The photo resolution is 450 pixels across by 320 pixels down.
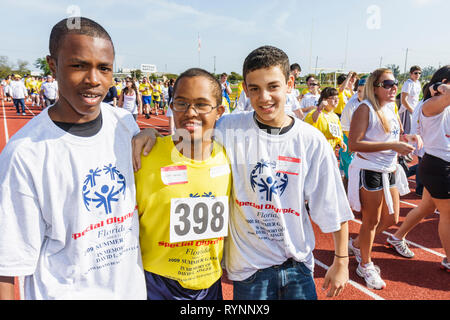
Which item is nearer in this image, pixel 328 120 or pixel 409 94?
pixel 328 120

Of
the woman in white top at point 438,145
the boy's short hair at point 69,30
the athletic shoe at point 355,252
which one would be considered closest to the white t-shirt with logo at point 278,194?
the boy's short hair at point 69,30

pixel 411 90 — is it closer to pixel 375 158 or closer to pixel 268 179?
pixel 375 158

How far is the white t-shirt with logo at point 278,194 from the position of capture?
1616 millimetres

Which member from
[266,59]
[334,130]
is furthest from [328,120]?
[266,59]

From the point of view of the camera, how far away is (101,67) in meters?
1.32

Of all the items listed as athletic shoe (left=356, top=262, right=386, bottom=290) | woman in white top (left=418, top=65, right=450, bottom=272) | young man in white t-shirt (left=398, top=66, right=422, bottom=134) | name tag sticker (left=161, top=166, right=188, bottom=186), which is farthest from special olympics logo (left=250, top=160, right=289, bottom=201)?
young man in white t-shirt (left=398, top=66, right=422, bottom=134)

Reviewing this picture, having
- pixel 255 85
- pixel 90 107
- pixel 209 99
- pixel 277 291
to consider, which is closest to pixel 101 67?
pixel 90 107

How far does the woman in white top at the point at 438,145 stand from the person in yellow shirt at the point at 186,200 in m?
2.57

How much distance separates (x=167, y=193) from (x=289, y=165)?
66cm

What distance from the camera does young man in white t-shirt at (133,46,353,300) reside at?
1.62 m

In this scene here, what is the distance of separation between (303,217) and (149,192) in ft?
Result: 2.86

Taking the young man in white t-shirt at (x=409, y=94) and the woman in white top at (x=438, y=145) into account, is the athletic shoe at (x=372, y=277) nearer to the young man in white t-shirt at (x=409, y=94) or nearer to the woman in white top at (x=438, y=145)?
the woman in white top at (x=438, y=145)

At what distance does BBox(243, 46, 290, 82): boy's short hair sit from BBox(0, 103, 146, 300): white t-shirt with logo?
80 centimetres

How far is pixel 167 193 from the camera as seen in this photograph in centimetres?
150
